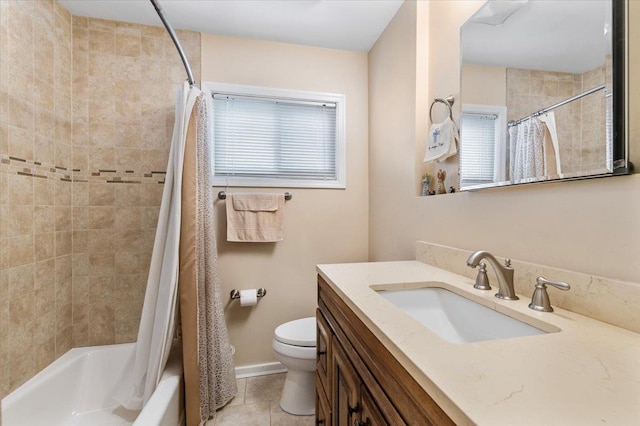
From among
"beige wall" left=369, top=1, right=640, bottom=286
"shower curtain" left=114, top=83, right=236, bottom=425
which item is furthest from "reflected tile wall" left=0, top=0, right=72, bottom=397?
"beige wall" left=369, top=1, right=640, bottom=286

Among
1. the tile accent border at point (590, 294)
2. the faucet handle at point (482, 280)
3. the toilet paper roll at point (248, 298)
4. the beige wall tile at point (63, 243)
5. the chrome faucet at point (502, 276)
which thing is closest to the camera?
the tile accent border at point (590, 294)

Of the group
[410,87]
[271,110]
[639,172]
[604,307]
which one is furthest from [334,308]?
[271,110]

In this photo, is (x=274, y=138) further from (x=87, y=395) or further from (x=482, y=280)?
(x=87, y=395)

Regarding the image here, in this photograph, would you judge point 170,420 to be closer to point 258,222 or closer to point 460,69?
point 258,222

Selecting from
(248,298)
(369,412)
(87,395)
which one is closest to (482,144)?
(369,412)

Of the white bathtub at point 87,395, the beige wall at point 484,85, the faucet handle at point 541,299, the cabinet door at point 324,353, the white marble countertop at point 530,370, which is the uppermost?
the beige wall at point 484,85

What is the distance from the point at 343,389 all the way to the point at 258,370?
51.2 inches

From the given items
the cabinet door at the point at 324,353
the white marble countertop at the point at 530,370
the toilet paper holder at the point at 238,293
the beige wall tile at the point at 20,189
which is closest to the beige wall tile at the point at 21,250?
the beige wall tile at the point at 20,189

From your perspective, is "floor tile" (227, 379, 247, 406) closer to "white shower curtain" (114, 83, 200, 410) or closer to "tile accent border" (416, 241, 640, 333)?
"white shower curtain" (114, 83, 200, 410)

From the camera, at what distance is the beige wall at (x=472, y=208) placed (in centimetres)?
73

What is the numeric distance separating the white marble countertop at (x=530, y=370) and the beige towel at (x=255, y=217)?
1.27 m

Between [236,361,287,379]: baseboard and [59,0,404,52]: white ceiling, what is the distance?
7.53ft

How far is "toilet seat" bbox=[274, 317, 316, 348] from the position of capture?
159 centimetres

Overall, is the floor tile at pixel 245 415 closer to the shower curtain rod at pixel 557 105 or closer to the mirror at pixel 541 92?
the mirror at pixel 541 92
